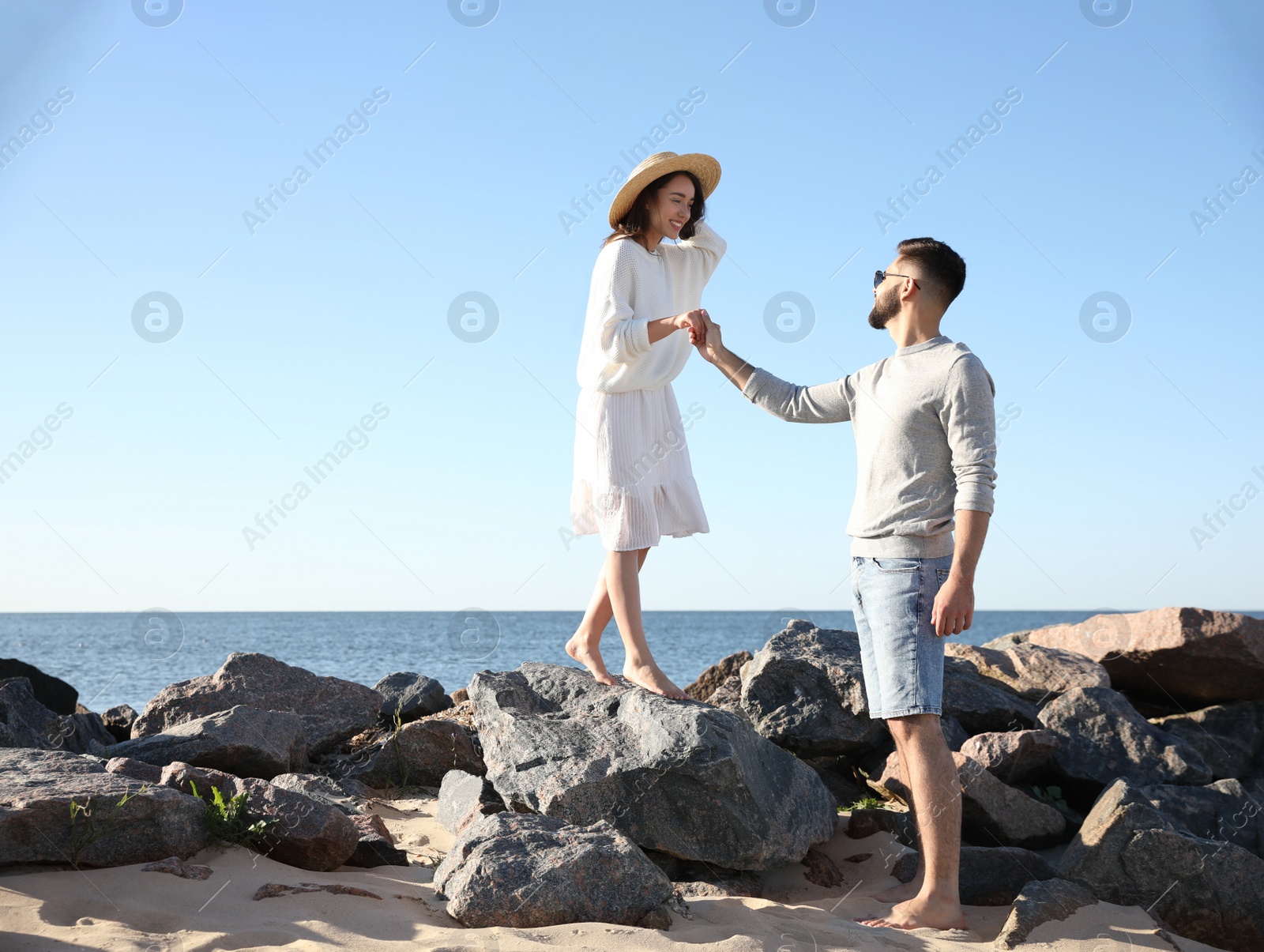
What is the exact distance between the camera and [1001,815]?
14.5ft

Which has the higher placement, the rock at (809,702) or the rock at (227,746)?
the rock at (809,702)

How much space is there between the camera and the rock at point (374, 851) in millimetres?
3807

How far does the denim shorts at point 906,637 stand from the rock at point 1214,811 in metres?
1.90

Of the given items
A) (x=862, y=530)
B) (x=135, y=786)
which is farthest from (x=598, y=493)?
(x=135, y=786)

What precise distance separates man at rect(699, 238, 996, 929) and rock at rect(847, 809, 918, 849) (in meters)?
0.42

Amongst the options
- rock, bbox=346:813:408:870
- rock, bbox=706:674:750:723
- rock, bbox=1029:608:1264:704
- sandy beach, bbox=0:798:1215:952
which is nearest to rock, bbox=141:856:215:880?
sandy beach, bbox=0:798:1215:952

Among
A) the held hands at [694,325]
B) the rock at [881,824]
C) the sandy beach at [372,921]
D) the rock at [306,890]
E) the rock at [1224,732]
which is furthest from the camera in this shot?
the rock at [1224,732]

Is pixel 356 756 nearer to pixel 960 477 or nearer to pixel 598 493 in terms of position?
pixel 598 493

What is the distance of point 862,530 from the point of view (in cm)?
383

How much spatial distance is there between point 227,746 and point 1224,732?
19.6ft

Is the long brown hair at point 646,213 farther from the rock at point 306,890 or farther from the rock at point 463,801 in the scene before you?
the rock at point 306,890

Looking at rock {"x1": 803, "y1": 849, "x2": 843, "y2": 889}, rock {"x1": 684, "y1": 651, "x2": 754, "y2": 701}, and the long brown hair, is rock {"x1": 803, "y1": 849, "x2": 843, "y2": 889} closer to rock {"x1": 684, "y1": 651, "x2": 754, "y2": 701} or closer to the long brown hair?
rock {"x1": 684, "y1": 651, "x2": 754, "y2": 701}

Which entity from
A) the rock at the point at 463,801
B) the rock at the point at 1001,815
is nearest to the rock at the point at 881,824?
the rock at the point at 1001,815

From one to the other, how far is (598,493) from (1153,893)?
9.33 feet
